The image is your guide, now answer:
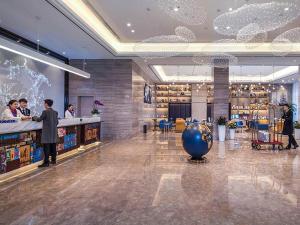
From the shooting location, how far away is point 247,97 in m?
22.8

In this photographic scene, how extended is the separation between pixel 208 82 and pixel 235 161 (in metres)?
15.4

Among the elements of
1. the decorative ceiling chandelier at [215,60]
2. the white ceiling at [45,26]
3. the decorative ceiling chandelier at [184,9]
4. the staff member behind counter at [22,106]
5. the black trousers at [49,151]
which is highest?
the white ceiling at [45,26]

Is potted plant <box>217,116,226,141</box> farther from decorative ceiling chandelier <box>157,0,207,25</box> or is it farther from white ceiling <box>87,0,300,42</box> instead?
decorative ceiling chandelier <box>157,0,207,25</box>

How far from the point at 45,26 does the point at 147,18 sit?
10.3ft

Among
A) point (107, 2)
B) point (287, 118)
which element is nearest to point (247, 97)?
point (287, 118)

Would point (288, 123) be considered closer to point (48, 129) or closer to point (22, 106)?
point (48, 129)

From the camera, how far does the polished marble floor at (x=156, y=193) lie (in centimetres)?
369

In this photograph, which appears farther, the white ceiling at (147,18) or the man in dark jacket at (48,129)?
the white ceiling at (147,18)

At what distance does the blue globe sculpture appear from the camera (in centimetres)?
718

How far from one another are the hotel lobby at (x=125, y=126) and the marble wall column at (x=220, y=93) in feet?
0.16

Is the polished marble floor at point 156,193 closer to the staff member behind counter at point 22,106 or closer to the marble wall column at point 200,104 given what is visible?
the staff member behind counter at point 22,106

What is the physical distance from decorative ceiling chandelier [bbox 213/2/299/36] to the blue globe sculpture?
8.86 feet

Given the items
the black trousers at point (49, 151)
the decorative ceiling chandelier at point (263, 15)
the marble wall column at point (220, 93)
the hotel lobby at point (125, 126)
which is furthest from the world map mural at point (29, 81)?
the marble wall column at point (220, 93)

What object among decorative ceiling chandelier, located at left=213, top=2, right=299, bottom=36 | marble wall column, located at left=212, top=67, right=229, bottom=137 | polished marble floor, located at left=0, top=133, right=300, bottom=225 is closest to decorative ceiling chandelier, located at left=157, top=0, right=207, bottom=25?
decorative ceiling chandelier, located at left=213, top=2, right=299, bottom=36
